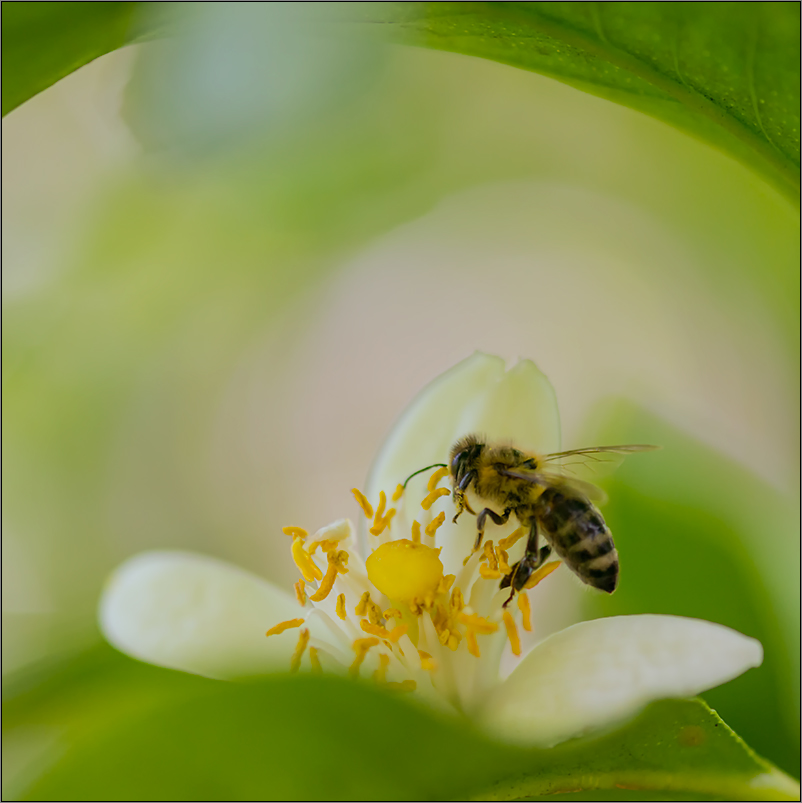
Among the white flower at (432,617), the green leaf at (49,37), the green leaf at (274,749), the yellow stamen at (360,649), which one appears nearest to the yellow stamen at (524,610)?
the white flower at (432,617)

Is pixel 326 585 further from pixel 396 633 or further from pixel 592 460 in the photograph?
pixel 592 460

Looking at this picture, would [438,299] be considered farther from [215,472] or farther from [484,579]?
[484,579]

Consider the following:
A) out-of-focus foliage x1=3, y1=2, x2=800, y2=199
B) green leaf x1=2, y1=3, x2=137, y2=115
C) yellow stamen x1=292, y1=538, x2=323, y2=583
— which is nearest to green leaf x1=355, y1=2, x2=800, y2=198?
out-of-focus foliage x1=3, y1=2, x2=800, y2=199

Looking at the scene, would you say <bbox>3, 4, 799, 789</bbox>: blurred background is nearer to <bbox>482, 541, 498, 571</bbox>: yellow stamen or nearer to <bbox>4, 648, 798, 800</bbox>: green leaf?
<bbox>482, 541, 498, 571</bbox>: yellow stamen

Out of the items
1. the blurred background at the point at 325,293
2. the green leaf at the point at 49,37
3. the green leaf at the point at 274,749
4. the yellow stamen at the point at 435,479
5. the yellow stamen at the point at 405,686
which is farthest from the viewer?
the blurred background at the point at 325,293

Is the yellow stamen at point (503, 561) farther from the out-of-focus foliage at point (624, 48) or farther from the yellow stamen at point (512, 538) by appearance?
the out-of-focus foliage at point (624, 48)
